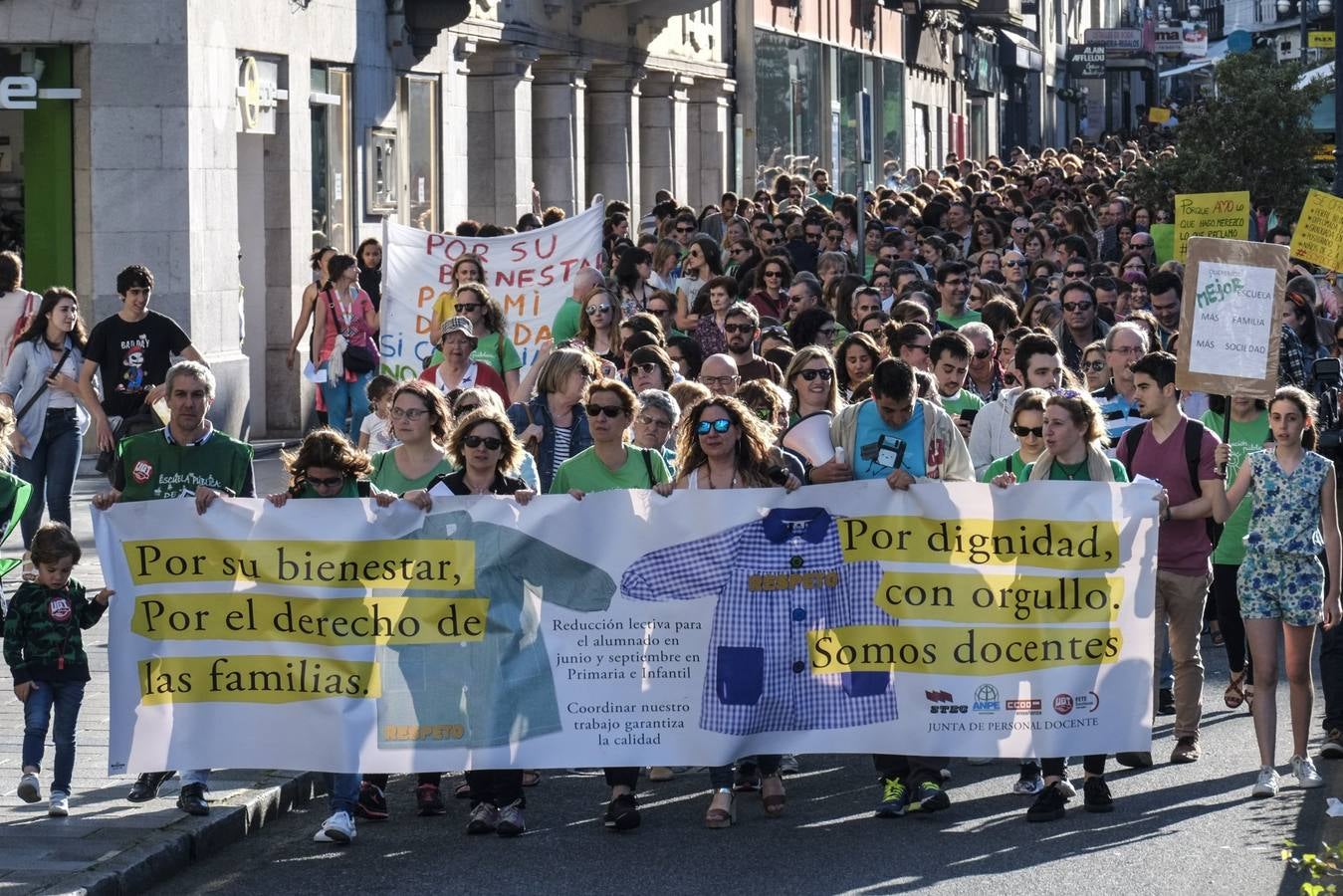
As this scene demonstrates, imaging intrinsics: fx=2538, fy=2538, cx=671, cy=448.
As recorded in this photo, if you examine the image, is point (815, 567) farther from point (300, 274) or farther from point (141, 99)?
point (300, 274)

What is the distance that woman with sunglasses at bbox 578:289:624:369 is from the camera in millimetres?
13766

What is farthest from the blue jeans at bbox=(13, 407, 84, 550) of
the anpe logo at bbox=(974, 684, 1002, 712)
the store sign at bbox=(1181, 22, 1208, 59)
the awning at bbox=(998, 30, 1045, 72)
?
the store sign at bbox=(1181, 22, 1208, 59)

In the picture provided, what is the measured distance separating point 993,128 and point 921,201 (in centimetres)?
4601

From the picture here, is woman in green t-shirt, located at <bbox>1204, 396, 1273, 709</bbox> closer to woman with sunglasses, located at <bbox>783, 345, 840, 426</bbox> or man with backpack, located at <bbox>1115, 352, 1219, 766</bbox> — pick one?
man with backpack, located at <bbox>1115, 352, 1219, 766</bbox>

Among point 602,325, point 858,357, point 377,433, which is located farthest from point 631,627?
point 602,325

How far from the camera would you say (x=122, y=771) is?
8758 mm

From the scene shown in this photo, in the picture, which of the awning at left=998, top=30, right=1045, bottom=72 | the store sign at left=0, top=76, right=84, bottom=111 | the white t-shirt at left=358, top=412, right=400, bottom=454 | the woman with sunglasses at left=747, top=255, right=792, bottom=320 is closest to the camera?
the white t-shirt at left=358, top=412, right=400, bottom=454

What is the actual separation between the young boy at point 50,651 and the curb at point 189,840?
49cm

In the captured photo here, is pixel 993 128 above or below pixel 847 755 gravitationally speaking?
above

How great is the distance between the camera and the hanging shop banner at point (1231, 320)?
10602 mm

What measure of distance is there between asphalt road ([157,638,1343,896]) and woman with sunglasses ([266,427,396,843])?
0.63 ft

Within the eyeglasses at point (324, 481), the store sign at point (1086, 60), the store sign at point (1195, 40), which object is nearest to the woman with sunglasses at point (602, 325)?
the eyeglasses at point (324, 481)

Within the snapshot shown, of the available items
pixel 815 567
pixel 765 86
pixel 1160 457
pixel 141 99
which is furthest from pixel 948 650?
pixel 765 86

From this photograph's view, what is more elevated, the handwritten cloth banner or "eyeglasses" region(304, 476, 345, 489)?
"eyeglasses" region(304, 476, 345, 489)
